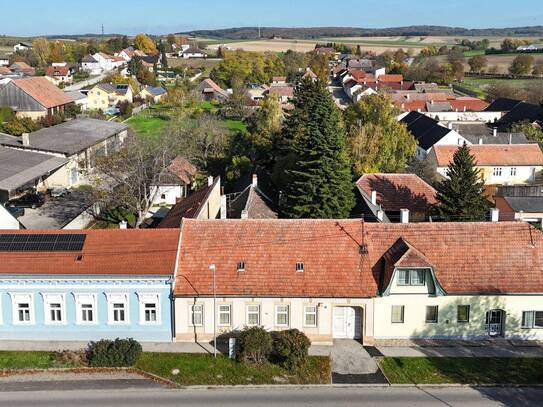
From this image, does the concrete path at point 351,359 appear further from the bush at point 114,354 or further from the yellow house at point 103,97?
the yellow house at point 103,97

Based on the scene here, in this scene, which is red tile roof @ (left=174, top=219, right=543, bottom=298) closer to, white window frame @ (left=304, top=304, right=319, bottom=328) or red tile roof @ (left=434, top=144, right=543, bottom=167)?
white window frame @ (left=304, top=304, right=319, bottom=328)

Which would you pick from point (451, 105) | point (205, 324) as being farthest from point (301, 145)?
point (451, 105)

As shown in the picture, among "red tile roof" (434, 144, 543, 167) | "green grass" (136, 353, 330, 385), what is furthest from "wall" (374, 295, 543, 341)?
"red tile roof" (434, 144, 543, 167)

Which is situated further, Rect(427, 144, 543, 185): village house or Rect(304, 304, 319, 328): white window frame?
Rect(427, 144, 543, 185): village house

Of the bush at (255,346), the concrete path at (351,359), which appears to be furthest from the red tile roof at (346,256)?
the concrete path at (351,359)

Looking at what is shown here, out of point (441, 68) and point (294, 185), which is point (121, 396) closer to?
point (294, 185)
